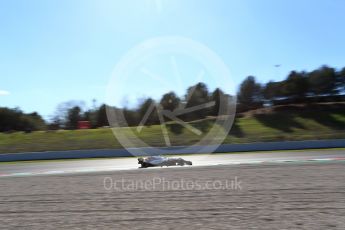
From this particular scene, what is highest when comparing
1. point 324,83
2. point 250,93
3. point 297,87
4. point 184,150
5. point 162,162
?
point 324,83

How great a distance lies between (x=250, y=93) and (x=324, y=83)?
11959mm

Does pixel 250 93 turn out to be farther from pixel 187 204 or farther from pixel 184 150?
pixel 187 204

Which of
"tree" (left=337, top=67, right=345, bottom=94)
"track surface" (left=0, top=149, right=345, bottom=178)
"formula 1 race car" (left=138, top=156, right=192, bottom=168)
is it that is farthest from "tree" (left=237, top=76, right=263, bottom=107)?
"formula 1 race car" (left=138, top=156, right=192, bottom=168)

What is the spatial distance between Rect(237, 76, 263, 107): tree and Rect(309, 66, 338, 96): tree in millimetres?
8615

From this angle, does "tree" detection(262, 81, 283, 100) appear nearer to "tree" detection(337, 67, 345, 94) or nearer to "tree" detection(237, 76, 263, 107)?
"tree" detection(237, 76, 263, 107)

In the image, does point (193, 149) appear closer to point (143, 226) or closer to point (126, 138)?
point (126, 138)

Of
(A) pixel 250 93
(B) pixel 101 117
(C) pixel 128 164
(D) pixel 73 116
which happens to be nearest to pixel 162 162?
(C) pixel 128 164

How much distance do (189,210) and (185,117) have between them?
51.2 metres

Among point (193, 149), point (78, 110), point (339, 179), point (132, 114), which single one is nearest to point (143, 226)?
point (339, 179)

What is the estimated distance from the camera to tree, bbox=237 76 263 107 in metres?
71.6

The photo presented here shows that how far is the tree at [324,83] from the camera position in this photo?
222 feet

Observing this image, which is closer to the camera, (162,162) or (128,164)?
(162,162)

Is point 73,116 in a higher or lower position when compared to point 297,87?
lower

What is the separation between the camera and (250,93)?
Result: 237 ft
